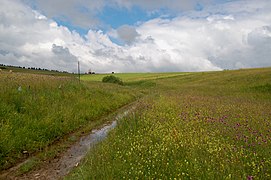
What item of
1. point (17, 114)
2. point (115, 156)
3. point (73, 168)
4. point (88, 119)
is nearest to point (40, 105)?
point (17, 114)

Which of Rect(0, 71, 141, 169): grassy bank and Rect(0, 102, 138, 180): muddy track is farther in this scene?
Rect(0, 71, 141, 169): grassy bank

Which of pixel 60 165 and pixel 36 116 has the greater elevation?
pixel 36 116

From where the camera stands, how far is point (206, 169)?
5410 mm

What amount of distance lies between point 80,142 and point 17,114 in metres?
2.97

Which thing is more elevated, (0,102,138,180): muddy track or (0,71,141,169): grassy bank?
(0,71,141,169): grassy bank

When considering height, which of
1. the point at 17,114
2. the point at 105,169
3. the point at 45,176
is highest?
the point at 17,114

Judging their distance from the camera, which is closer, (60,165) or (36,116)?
(60,165)

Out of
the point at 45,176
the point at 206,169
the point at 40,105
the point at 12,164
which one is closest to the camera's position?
the point at 206,169

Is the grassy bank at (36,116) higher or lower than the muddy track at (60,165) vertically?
higher

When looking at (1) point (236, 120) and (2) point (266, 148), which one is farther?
(1) point (236, 120)

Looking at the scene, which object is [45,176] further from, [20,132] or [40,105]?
[40,105]

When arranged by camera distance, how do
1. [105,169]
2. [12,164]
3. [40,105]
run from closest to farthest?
1. [105,169]
2. [12,164]
3. [40,105]

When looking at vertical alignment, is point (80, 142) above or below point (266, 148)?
below

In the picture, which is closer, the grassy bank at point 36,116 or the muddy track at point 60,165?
the muddy track at point 60,165
